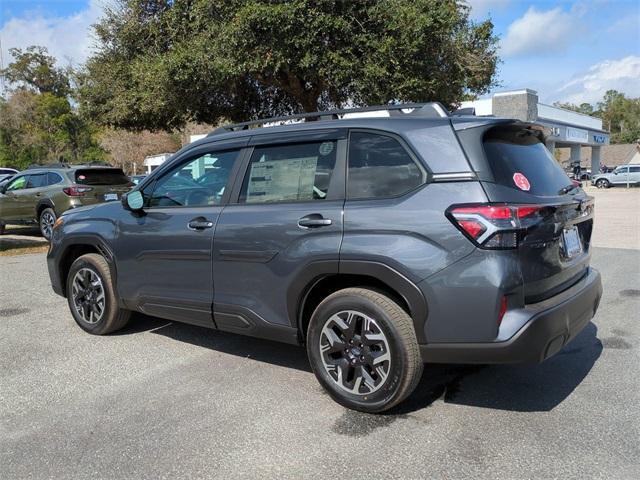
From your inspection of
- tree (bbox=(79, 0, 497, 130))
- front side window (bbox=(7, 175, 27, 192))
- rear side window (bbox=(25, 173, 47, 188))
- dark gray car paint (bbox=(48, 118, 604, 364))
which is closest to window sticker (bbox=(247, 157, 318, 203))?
dark gray car paint (bbox=(48, 118, 604, 364))

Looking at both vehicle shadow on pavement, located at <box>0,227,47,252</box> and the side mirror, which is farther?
vehicle shadow on pavement, located at <box>0,227,47,252</box>

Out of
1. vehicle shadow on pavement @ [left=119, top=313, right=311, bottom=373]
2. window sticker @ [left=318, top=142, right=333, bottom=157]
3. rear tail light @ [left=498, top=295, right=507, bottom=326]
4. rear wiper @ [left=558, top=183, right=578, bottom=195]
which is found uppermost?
window sticker @ [left=318, top=142, right=333, bottom=157]

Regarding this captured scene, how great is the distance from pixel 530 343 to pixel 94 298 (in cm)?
397

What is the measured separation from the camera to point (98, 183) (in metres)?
12.7

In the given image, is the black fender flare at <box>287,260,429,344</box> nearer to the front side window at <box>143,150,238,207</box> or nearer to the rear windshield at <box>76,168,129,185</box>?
the front side window at <box>143,150,238,207</box>

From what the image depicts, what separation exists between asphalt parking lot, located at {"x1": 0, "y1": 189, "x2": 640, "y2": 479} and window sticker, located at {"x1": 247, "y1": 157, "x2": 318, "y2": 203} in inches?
54.6

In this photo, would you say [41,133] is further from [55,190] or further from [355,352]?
[355,352]

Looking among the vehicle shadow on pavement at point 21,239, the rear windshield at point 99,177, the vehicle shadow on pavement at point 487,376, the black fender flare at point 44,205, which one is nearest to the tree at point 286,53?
the rear windshield at point 99,177

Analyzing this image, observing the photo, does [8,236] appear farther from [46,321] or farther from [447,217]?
[447,217]

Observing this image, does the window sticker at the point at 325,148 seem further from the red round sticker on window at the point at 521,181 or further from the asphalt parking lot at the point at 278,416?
the asphalt parking lot at the point at 278,416

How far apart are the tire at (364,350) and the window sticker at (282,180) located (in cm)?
80

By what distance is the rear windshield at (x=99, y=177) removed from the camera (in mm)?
12594

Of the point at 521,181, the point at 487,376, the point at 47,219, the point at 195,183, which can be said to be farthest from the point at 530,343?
the point at 47,219

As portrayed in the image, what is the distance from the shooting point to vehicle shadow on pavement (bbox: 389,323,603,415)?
3.69 meters
